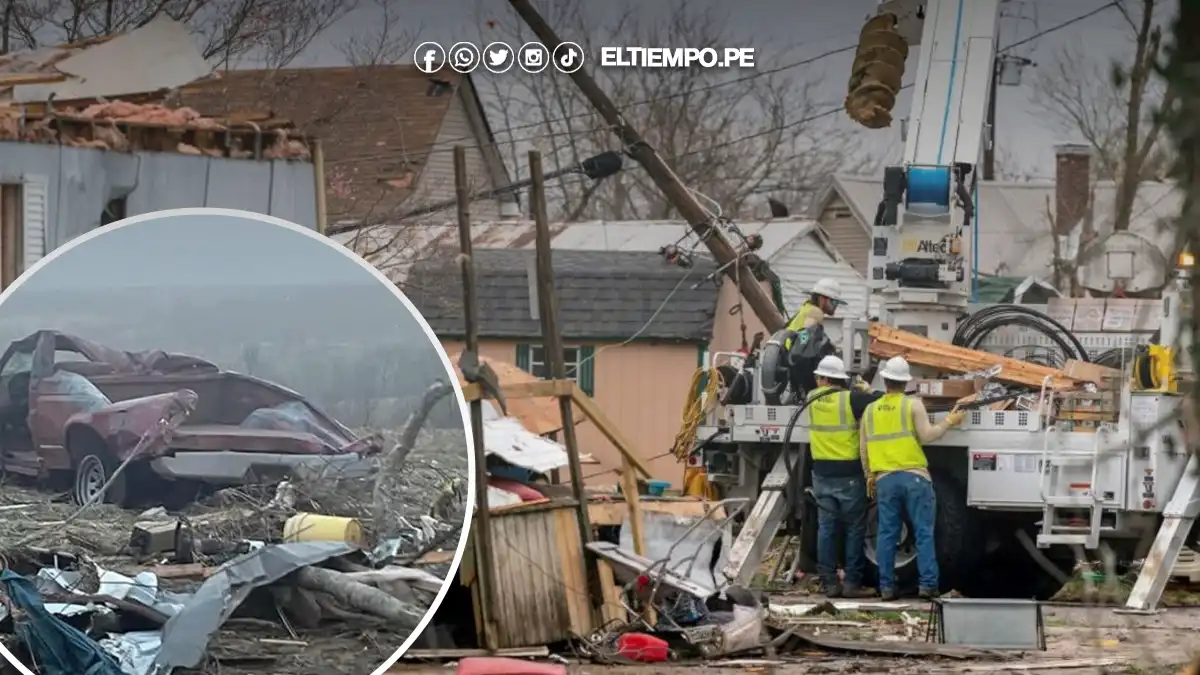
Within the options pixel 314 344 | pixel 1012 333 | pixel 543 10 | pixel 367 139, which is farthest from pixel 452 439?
pixel 543 10

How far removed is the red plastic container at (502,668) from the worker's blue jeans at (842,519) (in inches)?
212

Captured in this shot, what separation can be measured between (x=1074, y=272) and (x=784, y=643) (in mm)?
7205

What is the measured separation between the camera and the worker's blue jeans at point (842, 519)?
596 inches

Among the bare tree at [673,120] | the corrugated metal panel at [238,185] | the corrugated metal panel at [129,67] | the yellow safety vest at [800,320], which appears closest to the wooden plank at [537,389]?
the corrugated metal panel at [238,185]

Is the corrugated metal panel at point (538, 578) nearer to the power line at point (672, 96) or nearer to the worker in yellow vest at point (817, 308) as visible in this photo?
the worker in yellow vest at point (817, 308)

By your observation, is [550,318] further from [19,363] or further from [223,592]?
[19,363]

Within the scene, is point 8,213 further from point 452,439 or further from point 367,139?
point 367,139

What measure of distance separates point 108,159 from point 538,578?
438 centimetres

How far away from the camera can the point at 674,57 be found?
102 feet

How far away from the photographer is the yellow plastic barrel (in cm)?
1038

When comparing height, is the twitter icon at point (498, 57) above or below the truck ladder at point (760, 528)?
above

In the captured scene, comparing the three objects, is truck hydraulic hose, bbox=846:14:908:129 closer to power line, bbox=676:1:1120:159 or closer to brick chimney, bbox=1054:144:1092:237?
power line, bbox=676:1:1120:159

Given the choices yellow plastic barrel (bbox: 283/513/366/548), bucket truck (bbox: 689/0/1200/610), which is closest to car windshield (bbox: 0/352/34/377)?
yellow plastic barrel (bbox: 283/513/366/548)

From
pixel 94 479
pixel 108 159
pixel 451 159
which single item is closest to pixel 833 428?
pixel 108 159
